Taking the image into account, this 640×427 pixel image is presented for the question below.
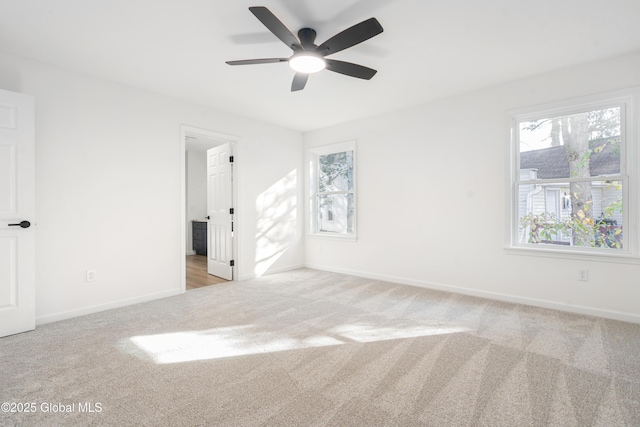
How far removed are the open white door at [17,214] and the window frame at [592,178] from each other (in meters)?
4.89

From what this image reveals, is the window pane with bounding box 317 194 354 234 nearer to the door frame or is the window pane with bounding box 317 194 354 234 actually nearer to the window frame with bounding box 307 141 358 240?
the window frame with bounding box 307 141 358 240

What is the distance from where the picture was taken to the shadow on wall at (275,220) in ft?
16.5

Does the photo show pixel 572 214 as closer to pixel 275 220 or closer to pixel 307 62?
pixel 307 62

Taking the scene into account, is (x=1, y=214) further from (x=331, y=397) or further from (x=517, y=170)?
(x=517, y=170)

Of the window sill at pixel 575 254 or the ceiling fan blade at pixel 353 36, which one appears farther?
the window sill at pixel 575 254

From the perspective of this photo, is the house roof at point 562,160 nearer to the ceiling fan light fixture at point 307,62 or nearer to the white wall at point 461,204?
the white wall at point 461,204

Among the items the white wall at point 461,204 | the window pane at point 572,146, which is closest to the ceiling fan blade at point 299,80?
the white wall at point 461,204

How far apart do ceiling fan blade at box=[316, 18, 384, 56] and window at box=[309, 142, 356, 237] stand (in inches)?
108

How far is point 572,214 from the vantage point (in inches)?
130

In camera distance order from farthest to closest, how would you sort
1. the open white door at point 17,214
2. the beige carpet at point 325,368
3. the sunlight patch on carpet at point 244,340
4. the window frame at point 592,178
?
the window frame at point 592,178, the open white door at point 17,214, the sunlight patch on carpet at point 244,340, the beige carpet at point 325,368

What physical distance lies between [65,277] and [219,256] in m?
2.14

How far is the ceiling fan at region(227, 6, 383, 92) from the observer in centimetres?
196

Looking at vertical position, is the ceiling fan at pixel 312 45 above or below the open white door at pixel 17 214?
above

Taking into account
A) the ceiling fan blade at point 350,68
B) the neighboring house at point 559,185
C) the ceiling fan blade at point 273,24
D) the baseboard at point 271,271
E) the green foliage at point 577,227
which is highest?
the ceiling fan blade at point 273,24
